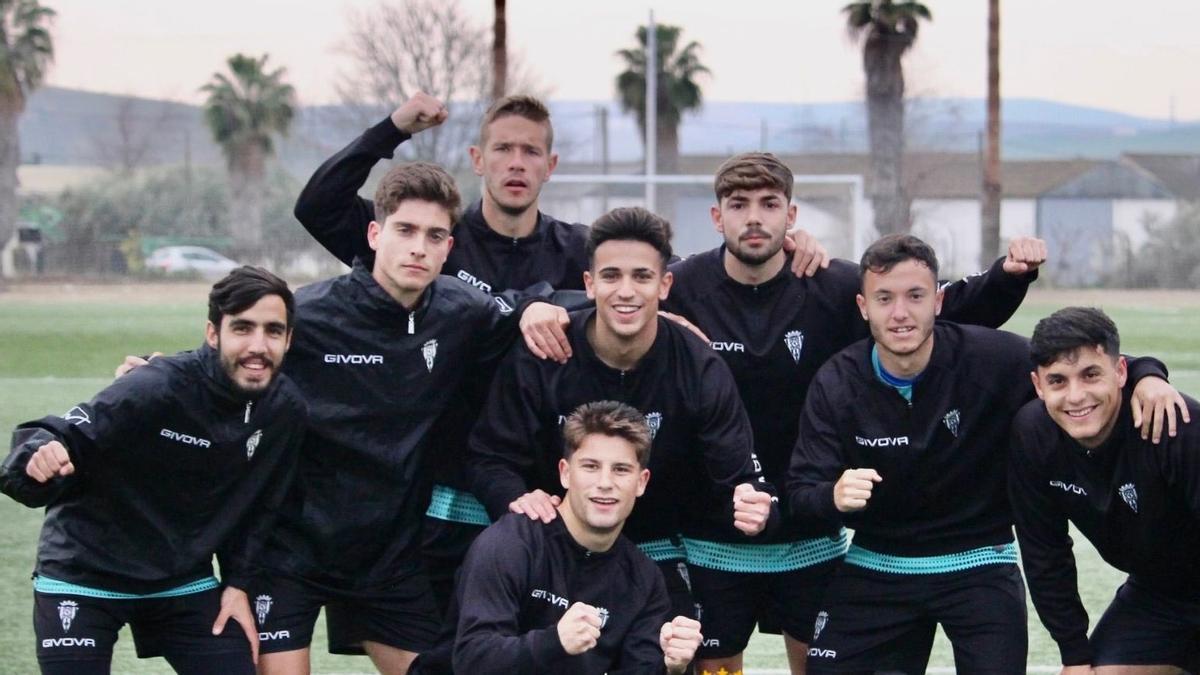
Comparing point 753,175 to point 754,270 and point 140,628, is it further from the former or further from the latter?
point 140,628

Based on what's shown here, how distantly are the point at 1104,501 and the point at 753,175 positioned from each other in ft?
5.39

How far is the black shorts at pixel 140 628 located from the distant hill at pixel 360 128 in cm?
2312

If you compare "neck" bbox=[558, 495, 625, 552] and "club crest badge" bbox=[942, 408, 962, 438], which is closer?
"neck" bbox=[558, 495, 625, 552]

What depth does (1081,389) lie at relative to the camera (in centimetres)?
492

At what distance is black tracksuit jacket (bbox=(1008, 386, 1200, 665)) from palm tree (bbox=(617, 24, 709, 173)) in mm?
25577

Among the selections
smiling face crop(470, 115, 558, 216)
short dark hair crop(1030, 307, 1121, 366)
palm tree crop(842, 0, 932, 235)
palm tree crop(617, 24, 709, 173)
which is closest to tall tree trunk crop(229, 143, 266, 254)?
palm tree crop(617, 24, 709, 173)

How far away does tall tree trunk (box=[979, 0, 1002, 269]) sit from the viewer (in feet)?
75.4

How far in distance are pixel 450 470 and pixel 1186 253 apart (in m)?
28.6

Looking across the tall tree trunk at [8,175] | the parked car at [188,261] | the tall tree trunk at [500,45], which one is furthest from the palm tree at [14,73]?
the tall tree trunk at [500,45]

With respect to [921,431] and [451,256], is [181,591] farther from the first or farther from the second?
[921,431]

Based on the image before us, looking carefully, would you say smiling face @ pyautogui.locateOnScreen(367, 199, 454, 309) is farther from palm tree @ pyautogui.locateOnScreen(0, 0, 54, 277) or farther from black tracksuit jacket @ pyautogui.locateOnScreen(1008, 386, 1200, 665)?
palm tree @ pyautogui.locateOnScreen(0, 0, 54, 277)

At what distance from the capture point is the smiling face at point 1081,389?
193 inches

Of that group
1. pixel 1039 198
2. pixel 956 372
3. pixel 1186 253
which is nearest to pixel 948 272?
pixel 1186 253

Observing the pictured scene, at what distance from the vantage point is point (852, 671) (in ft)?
17.5
